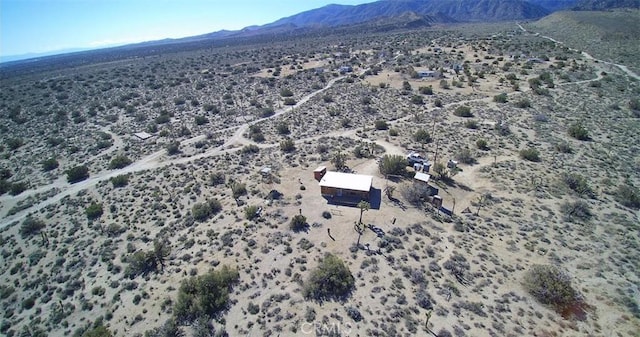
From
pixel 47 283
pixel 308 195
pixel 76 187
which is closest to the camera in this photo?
pixel 47 283

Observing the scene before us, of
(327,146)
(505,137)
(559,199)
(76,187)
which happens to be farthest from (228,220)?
(505,137)

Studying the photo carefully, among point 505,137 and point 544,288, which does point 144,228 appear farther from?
point 505,137

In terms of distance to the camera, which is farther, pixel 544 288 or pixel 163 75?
pixel 163 75

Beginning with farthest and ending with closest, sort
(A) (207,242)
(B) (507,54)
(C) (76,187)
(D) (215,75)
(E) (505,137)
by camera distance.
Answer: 1. (D) (215,75)
2. (B) (507,54)
3. (E) (505,137)
4. (C) (76,187)
5. (A) (207,242)

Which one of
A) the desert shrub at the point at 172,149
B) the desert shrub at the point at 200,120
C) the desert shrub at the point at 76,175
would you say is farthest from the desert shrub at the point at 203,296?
the desert shrub at the point at 200,120

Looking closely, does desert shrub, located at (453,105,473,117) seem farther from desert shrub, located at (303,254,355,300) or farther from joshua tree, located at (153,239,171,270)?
joshua tree, located at (153,239,171,270)

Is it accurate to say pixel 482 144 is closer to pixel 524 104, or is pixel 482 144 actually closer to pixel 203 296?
pixel 524 104

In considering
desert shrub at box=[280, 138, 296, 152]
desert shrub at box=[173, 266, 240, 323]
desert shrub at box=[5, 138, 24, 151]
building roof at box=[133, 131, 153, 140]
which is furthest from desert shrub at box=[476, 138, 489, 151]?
desert shrub at box=[5, 138, 24, 151]
